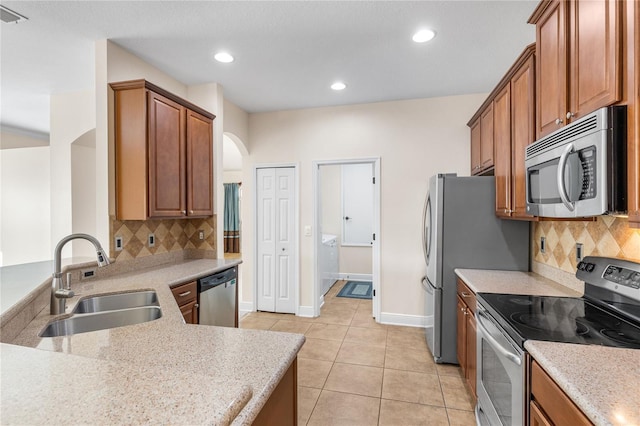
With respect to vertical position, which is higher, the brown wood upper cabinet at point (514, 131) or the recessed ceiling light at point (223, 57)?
the recessed ceiling light at point (223, 57)

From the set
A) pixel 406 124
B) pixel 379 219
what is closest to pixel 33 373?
pixel 379 219

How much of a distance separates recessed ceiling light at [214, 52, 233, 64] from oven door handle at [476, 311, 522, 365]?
2.84 metres

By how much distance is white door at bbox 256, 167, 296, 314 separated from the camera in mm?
4250

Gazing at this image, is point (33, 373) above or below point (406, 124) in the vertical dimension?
below

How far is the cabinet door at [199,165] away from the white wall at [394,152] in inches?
45.3

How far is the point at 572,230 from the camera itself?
7.12 ft

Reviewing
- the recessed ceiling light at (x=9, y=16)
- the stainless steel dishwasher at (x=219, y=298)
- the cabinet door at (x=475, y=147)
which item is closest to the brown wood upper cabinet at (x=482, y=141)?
the cabinet door at (x=475, y=147)

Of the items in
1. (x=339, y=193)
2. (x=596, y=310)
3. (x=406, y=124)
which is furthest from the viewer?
(x=339, y=193)

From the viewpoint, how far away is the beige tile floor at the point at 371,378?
220 cm

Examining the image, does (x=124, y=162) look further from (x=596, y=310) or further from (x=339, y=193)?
(x=339, y=193)

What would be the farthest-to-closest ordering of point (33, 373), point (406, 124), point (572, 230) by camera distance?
point (406, 124) → point (572, 230) → point (33, 373)

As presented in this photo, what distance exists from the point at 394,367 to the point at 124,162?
2921mm

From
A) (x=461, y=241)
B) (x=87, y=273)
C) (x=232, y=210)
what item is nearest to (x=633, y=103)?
(x=461, y=241)

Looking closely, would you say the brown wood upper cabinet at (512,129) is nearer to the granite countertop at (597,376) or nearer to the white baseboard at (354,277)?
the granite countertop at (597,376)
